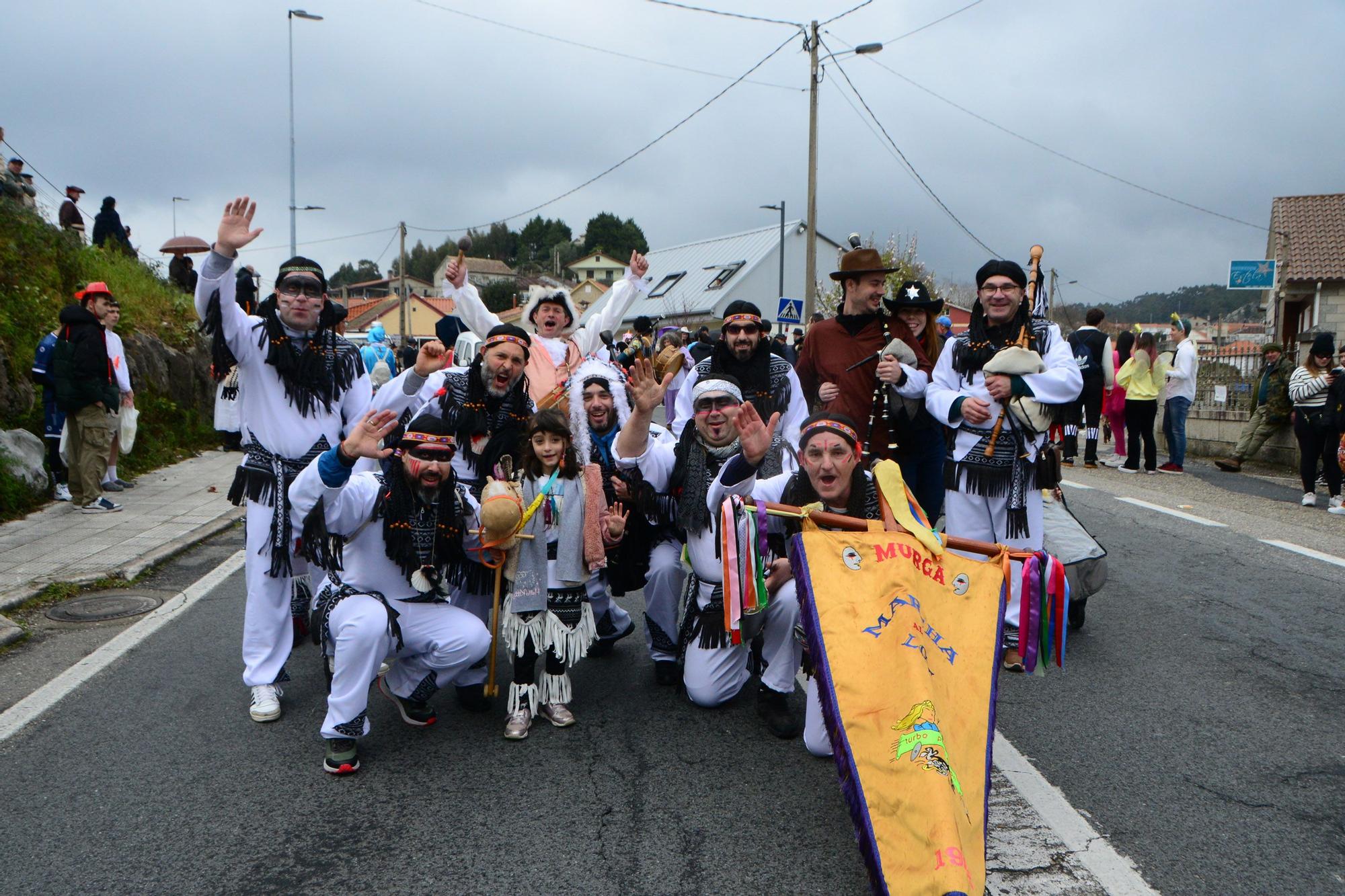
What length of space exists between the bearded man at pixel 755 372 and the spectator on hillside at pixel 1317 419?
714 cm

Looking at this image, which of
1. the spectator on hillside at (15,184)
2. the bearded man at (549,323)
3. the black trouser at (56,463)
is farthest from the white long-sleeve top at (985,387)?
the spectator on hillside at (15,184)

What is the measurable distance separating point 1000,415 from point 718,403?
4.49 feet

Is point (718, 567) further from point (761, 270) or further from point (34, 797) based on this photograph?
point (761, 270)

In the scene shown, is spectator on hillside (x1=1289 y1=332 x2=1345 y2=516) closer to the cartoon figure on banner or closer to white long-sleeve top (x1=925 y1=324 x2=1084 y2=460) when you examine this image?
white long-sleeve top (x1=925 y1=324 x2=1084 y2=460)

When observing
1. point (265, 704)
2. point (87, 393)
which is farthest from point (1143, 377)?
point (87, 393)

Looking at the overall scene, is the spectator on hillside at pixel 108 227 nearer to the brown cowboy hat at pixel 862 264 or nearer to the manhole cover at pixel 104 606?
the manhole cover at pixel 104 606

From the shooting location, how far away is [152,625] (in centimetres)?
559

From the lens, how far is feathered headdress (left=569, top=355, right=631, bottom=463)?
4.91 meters

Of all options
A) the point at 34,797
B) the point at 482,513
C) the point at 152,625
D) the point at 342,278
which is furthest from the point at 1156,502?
the point at 342,278

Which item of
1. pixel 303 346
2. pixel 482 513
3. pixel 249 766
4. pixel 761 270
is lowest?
pixel 249 766

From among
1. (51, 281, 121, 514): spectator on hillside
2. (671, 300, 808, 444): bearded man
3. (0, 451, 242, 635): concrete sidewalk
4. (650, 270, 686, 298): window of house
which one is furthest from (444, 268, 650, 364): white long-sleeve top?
(650, 270, 686, 298): window of house

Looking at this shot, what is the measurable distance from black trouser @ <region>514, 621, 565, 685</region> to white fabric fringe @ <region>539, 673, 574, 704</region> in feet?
0.07

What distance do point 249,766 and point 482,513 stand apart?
128 cm

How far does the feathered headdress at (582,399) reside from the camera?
16.1ft
